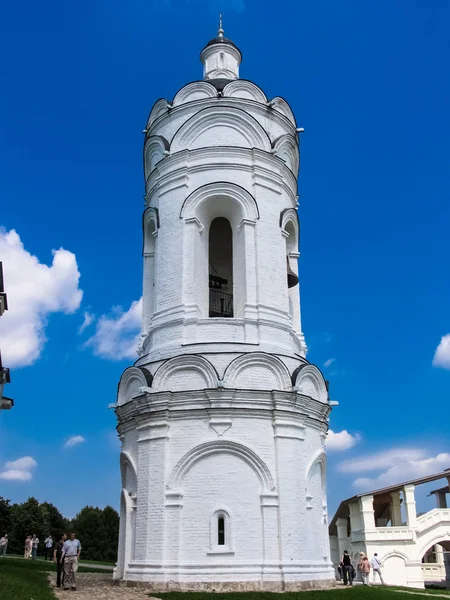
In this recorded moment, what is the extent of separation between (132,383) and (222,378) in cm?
286

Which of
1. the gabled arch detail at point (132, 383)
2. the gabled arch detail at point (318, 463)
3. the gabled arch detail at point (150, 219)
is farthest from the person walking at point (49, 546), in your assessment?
the gabled arch detail at point (150, 219)

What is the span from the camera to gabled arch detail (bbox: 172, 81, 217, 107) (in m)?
19.6

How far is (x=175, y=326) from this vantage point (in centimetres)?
1691

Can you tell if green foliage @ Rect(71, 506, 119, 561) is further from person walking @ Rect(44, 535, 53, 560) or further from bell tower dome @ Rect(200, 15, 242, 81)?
bell tower dome @ Rect(200, 15, 242, 81)

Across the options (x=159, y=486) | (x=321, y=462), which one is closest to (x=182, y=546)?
(x=159, y=486)

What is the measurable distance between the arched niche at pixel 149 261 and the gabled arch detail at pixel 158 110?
3404 mm

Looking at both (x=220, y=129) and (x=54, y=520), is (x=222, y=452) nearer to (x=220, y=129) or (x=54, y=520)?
(x=220, y=129)

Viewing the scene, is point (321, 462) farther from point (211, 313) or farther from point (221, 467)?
point (211, 313)

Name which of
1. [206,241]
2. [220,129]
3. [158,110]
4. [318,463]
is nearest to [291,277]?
[206,241]

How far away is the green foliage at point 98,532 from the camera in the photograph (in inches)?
2181

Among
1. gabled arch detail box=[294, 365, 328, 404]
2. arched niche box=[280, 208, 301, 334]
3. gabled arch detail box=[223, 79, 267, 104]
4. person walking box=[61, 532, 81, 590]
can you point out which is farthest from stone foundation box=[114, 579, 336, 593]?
gabled arch detail box=[223, 79, 267, 104]

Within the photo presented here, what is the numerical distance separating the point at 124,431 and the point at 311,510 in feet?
17.8

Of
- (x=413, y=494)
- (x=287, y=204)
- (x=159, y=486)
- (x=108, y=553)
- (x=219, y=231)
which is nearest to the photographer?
(x=159, y=486)

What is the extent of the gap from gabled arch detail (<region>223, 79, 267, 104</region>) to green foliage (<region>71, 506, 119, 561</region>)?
151 feet
